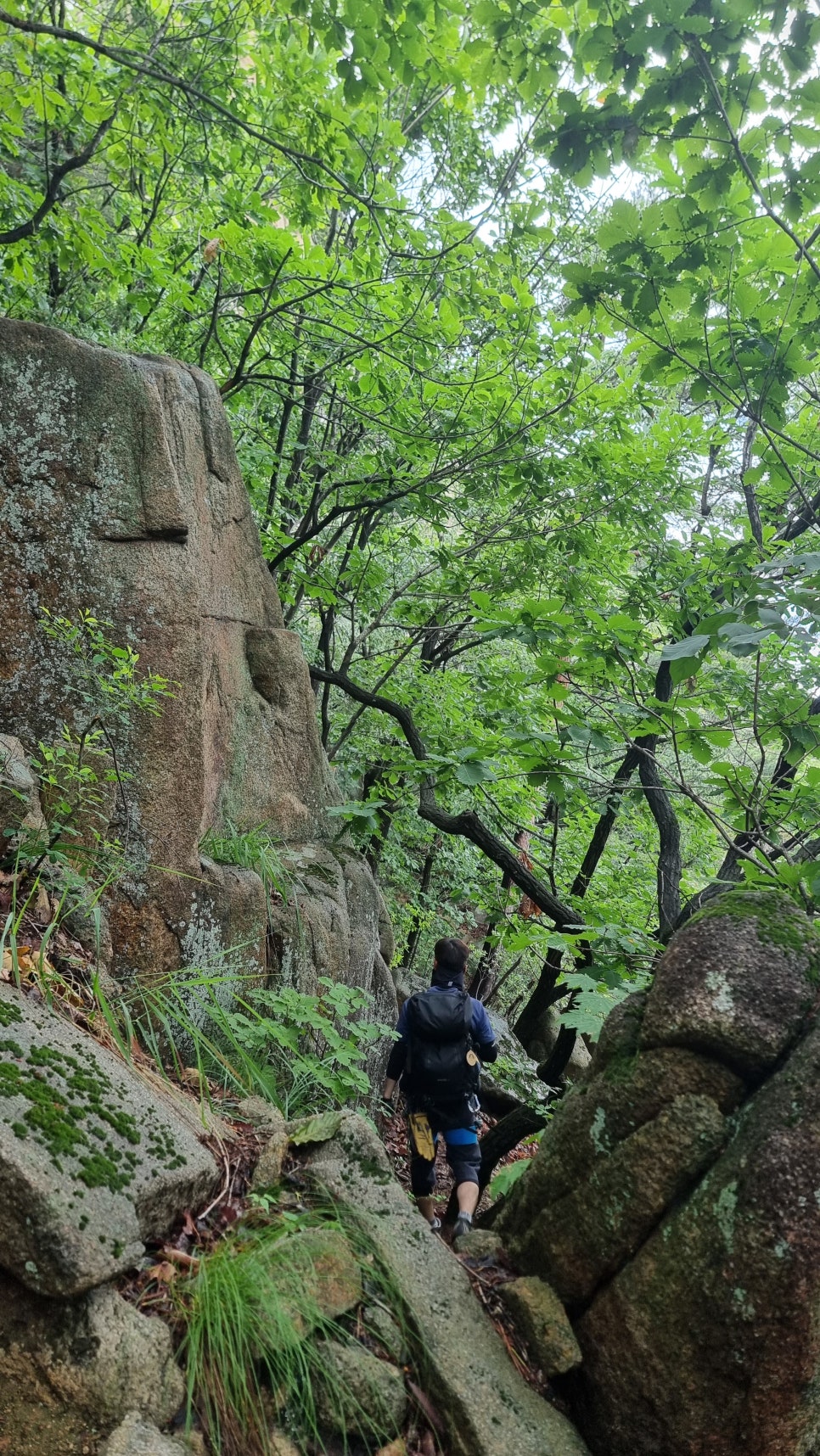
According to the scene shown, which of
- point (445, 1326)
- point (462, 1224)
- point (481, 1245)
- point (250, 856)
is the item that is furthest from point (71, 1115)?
point (462, 1224)

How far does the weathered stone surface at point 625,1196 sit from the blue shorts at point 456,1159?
220 centimetres

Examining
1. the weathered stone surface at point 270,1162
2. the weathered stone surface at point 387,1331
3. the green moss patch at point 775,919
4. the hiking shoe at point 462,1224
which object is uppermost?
the green moss patch at point 775,919

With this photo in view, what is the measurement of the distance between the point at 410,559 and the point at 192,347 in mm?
4136

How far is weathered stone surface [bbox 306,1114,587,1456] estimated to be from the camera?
8.30 ft

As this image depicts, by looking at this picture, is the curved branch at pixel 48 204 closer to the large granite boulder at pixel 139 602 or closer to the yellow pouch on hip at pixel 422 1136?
the large granite boulder at pixel 139 602

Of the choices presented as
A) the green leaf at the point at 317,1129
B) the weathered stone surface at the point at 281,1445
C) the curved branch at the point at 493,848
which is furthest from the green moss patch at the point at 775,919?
the curved branch at the point at 493,848

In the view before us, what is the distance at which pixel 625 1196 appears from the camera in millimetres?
2805

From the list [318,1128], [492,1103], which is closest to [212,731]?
[318,1128]

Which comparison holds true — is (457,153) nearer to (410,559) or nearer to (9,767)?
(410,559)

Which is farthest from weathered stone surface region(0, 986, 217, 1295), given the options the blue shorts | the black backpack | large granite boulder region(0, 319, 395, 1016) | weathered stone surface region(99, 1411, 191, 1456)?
the blue shorts

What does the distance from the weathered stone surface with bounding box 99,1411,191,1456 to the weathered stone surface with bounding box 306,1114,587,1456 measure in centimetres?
84

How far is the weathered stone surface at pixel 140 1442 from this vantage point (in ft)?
6.66

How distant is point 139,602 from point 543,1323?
13.1 feet

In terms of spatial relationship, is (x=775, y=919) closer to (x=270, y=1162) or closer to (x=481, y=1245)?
(x=481, y=1245)
